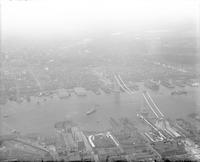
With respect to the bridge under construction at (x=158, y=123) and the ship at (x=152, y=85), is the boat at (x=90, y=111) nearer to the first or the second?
the bridge under construction at (x=158, y=123)

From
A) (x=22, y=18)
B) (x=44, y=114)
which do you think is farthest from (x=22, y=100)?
(x=22, y=18)

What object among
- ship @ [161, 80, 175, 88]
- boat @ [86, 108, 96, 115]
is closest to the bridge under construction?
ship @ [161, 80, 175, 88]

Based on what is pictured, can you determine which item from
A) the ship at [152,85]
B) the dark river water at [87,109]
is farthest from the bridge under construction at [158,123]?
the ship at [152,85]

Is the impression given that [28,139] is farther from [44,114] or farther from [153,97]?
[153,97]

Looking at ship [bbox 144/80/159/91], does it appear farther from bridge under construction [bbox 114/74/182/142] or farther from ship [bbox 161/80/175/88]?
bridge under construction [bbox 114/74/182/142]

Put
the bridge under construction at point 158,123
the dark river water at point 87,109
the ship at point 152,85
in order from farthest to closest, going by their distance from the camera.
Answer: the ship at point 152,85 < the dark river water at point 87,109 < the bridge under construction at point 158,123

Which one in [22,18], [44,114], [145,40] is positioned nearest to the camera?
[44,114]

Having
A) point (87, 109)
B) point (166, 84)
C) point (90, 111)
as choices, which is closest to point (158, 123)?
point (90, 111)

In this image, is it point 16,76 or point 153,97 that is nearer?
point 153,97

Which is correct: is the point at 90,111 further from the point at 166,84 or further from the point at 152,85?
the point at 166,84
